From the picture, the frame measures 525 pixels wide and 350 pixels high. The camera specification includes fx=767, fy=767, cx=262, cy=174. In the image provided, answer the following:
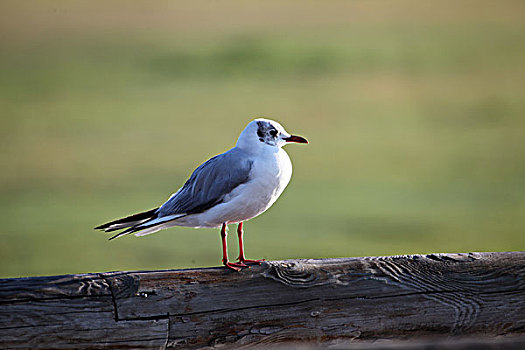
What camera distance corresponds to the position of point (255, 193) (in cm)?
297

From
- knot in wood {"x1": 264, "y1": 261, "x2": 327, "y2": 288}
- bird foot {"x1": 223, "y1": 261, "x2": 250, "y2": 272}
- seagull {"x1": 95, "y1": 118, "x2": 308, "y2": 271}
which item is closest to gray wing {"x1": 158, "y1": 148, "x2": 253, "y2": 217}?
seagull {"x1": 95, "y1": 118, "x2": 308, "y2": 271}

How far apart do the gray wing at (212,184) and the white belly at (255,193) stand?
30 mm

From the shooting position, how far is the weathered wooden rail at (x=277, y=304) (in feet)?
6.94

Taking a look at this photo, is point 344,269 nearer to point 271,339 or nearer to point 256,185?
point 271,339

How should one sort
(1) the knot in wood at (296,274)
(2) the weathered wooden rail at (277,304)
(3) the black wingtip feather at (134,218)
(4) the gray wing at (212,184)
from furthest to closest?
(4) the gray wing at (212,184), (3) the black wingtip feather at (134,218), (1) the knot in wood at (296,274), (2) the weathered wooden rail at (277,304)

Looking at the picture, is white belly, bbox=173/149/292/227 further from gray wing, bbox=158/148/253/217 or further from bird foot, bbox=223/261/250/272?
bird foot, bbox=223/261/250/272

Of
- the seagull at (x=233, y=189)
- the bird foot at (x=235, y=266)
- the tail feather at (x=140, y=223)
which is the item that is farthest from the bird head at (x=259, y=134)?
the bird foot at (x=235, y=266)

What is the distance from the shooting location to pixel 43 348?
2.09 metres

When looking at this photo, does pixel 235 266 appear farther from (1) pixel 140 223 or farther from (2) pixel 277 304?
(1) pixel 140 223

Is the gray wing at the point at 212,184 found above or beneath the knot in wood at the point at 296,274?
above

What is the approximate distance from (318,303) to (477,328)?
1.72ft

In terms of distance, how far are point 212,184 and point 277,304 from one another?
895mm

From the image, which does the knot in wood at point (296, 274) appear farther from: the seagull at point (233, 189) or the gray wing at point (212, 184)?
the gray wing at point (212, 184)

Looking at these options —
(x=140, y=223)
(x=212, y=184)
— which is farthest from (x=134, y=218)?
(x=212, y=184)
